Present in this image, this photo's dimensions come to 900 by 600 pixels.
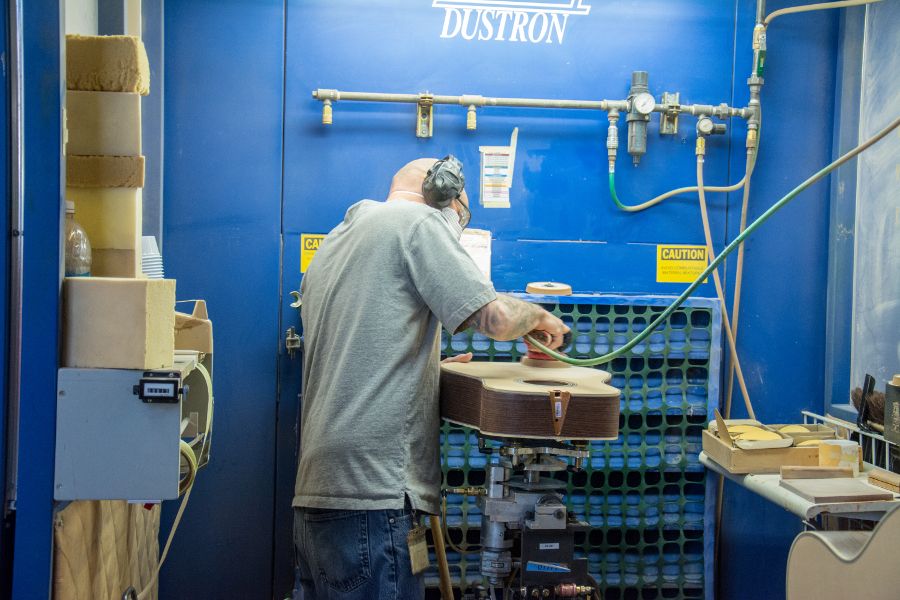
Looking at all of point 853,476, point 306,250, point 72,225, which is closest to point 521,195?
point 306,250

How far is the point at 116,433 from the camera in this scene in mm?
1729

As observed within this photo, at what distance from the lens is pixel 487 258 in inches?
121

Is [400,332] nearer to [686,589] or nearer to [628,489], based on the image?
[628,489]

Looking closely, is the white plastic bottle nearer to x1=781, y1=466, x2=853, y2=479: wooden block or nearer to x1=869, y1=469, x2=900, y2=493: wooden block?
x1=781, y1=466, x2=853, y2=479: wooden block

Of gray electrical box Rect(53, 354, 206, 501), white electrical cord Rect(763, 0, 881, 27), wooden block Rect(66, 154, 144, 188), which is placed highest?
white electrical cord Rect(763, 0, 881, 27)

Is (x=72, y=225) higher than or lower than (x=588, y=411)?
higher

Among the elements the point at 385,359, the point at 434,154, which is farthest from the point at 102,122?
the point at 434,154

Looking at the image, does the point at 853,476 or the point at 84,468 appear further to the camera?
A: the point at 853,476

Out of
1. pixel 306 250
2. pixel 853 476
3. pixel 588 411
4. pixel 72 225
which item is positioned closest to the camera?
pixel 72 225

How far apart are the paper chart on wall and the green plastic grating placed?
37 centimetres

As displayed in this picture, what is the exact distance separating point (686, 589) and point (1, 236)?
2.46 m

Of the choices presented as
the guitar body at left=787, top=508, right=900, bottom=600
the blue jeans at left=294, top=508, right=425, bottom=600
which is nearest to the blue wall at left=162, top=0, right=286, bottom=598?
the blue jeans at left=294, top=508, right=425, bottom=600

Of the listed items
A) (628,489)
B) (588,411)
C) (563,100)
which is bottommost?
(628,489)

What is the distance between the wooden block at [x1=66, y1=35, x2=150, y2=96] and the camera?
187 centimetres
